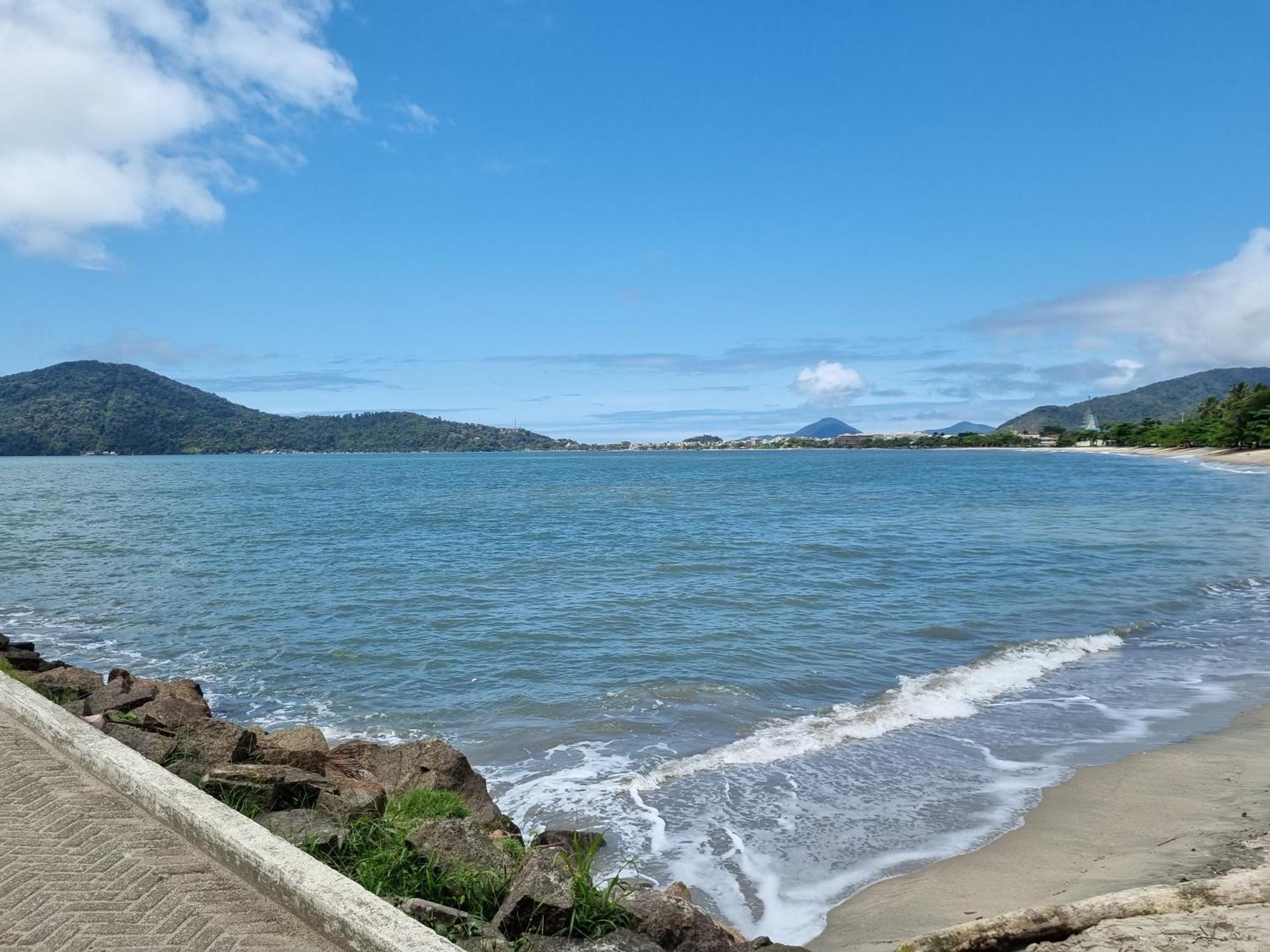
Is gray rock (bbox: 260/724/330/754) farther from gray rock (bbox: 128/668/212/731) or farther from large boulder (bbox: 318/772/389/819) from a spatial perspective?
large boulder (bbox: 318/772/389/819)

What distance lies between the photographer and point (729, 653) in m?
15.9

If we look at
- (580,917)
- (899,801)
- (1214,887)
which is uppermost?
(580,917)

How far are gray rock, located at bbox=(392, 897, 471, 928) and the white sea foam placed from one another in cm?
526

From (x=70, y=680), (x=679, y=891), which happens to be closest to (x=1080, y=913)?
(x=679, y=891)

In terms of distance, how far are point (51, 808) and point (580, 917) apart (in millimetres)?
3893

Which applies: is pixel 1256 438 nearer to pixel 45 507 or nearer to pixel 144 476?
pixel 45 507

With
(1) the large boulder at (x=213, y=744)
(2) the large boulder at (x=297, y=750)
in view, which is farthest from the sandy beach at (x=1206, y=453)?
(1) the large boulder at (x=213, y=744)

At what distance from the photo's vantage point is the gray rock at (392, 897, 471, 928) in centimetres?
467

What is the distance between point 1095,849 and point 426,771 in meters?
6.47

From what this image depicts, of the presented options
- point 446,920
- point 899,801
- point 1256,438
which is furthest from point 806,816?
point 1256,438

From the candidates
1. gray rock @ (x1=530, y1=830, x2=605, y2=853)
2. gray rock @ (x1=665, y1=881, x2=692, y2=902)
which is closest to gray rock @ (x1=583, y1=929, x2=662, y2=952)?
gray rock @ (x1=665, y1=881, x2=692, y2=902)

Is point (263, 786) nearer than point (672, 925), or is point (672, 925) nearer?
point (672, 925)

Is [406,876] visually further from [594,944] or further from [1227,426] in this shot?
[1227,426]

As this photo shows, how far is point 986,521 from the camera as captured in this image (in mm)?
41375
